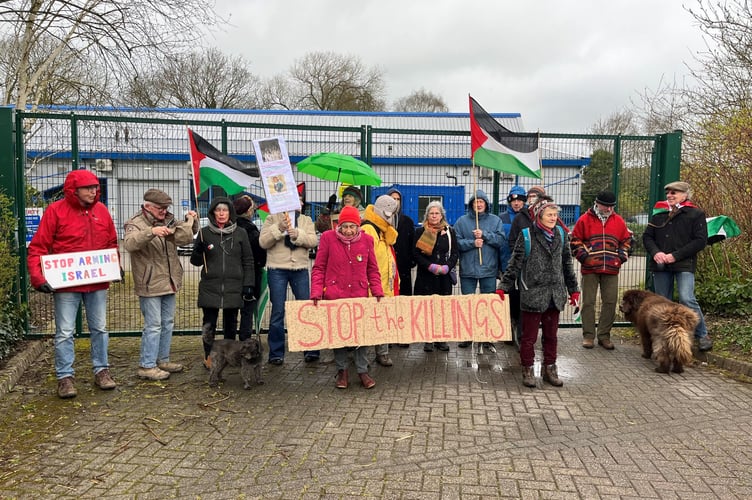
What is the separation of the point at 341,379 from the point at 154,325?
2.11 meters

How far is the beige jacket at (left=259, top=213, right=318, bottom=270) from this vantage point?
6.10 m

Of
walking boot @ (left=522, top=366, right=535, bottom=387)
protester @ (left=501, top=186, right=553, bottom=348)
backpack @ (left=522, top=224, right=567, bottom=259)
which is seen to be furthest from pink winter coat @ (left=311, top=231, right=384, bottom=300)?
protester @ (left=501, top=186, right=553, bottom=348)

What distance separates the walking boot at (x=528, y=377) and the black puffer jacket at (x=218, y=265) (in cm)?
312

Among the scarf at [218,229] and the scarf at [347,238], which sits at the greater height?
the scarf at [218,229]

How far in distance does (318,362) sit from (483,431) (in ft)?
8.66

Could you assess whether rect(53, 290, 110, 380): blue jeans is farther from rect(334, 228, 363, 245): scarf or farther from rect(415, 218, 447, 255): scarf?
rect(415, 218, 447, 255): scarf

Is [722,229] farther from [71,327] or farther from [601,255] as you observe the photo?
[71,327]

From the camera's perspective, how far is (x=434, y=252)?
22.3 feet

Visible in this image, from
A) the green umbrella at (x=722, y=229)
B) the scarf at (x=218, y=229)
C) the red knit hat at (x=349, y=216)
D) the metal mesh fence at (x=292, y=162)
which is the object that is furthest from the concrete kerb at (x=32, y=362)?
the red knit hat at (x=349, y=216)

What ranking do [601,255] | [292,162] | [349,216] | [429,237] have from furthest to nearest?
1. [292,162]
2. [601,255]
3. [429,237]
4. [349,216]

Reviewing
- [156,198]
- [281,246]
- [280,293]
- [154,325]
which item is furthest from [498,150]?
[154,325]

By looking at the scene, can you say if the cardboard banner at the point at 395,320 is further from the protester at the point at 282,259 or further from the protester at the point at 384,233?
the protester at the point at 282,259

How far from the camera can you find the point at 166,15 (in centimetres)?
770

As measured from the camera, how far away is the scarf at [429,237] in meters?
6.74
